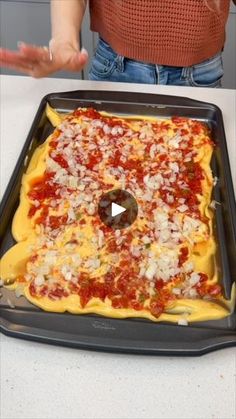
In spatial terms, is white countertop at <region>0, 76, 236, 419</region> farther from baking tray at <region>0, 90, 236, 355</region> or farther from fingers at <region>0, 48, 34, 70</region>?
fingers at <region>0, 48, 34, 70</region>

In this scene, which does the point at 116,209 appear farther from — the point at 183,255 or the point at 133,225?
the point at 183,255

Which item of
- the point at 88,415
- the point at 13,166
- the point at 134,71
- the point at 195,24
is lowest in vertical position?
the point at 88,415

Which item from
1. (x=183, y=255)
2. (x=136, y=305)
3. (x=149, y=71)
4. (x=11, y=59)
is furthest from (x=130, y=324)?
(x=149, y=71)

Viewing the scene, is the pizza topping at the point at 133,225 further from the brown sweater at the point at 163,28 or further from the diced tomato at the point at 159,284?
the brown sweater at the point at 163,28

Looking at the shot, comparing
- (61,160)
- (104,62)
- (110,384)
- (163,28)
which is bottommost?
(110,384)

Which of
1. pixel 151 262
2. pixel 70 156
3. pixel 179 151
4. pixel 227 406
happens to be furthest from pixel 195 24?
pixel 227 406

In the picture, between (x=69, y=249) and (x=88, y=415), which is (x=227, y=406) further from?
(x=69, y=249)
